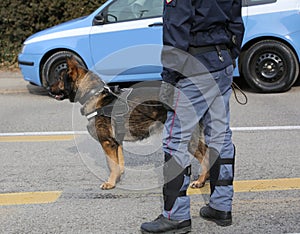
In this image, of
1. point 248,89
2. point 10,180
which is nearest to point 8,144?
point 10,180

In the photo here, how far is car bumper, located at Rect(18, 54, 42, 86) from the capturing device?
912 centimetres

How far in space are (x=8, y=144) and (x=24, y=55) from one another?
10.2ft

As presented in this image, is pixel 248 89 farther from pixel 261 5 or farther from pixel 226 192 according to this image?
pixel 226 192

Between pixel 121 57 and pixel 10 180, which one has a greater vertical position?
pixel 121 57

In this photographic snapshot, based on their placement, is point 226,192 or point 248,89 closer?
point 226,192

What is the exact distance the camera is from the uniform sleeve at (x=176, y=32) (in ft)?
11.0

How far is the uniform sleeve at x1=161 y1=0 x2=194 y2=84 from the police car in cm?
487

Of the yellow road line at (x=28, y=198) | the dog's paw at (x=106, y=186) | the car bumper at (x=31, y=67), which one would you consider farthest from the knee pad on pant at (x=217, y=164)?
the car bumper at (x=31, y=67)

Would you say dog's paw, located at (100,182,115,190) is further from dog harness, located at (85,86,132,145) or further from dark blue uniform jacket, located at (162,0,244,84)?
dark blue uniform jacket, located at (162,0,244,84)

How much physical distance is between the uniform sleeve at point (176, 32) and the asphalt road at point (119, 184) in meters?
1.32

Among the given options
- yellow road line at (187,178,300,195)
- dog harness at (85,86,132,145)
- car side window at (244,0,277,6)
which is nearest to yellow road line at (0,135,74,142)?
dog harness at (85,86,132,145)

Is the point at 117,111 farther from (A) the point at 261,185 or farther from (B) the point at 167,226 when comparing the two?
(A) the point at 261,185

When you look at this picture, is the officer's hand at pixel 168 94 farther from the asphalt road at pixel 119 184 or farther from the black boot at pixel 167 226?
the asphalt road at pixel 119 184

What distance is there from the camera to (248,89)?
9461 mm
